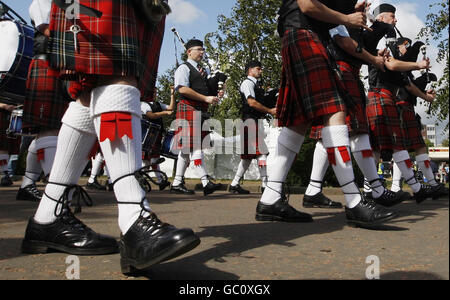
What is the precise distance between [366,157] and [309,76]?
1.10 m

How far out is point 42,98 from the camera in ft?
12.5

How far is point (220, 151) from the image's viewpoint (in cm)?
1675

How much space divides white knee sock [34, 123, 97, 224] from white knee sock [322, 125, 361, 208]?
4.65ft

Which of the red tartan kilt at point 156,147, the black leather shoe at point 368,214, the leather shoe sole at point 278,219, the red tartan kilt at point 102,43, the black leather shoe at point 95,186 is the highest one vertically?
the red tartan kilt at point 102,43

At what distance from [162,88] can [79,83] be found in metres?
24.7

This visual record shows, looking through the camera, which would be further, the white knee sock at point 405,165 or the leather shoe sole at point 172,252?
the white knee sock at point 405,165

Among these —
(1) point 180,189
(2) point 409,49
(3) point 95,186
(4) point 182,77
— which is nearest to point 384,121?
(2) point 409,49

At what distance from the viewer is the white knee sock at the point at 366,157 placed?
11.5 feet

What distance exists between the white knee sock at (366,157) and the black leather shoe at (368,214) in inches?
35.2

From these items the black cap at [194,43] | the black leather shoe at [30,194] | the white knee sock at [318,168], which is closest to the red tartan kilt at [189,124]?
the black cap at [194,43]

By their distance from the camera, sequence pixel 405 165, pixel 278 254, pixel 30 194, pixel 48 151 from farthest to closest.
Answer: pixel 405 165 → pixel 30 194 → pixel 48 151 → pixel 278 254

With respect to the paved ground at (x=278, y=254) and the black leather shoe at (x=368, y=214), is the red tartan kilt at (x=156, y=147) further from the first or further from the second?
the black leather shoe at (x=368, y=214)

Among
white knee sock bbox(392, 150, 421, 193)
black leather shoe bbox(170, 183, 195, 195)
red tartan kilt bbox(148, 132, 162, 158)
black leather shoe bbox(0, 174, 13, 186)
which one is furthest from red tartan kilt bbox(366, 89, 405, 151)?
black leather shoe bbox(0, 174, 13, 186)

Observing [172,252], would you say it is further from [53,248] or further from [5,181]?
[5,181]
